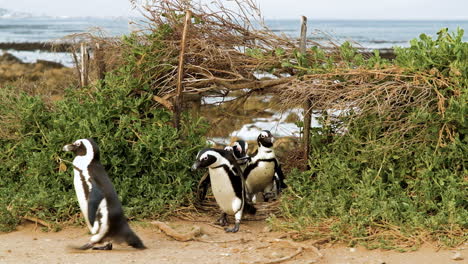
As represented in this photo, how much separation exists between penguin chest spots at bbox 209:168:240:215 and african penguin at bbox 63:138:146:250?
1.11m

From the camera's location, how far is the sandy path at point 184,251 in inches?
211

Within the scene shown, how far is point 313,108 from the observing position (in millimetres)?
7422

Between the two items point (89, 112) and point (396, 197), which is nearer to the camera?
point (396, 197)

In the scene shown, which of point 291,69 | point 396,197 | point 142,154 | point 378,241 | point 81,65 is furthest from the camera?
point 81,65

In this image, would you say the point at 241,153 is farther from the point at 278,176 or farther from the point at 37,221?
the point at 37,221

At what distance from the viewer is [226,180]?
21.3 feet

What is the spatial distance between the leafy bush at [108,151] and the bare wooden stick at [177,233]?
403 mm

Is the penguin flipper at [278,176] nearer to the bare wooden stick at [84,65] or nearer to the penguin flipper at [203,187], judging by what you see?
the penguin flipper at [203,187]

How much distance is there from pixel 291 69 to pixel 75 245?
10.1 feet

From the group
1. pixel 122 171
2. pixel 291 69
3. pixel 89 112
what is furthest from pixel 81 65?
pixel 291 69

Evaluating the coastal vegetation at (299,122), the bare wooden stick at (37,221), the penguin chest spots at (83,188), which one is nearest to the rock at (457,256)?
the coastal vegetation at (299,122)

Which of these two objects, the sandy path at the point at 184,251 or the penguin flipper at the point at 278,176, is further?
the penguin flipper at the point at 278,176

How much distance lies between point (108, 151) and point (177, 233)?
50.8 inches

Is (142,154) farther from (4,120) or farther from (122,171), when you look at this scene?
(4,120)
